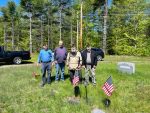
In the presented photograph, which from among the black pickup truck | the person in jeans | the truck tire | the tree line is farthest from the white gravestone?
the tree line

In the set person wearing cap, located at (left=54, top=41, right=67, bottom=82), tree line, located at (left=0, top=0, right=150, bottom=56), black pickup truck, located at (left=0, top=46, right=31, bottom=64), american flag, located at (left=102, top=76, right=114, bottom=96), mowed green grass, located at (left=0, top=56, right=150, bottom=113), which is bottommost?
mowed green grass, located at (left=0, top=56, right=150, bottom=113)

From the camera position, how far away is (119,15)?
2383 inches

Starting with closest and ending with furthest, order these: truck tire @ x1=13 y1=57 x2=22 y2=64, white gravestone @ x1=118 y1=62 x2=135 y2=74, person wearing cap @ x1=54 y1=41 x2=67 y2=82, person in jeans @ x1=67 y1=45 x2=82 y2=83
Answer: person in jeans @ x1=67 y1=45 x2=82 y2=83
person wearing cap @ x1=54 y1=41 x2=67 y2=82
white gravestone @ x1=118 y1=62 x2=135 y2=74
truck tire @ x1=13 y1=57 x2=22 y2=64

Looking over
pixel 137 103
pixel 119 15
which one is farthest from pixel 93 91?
pixel 119 15

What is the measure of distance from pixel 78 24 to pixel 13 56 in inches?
1319

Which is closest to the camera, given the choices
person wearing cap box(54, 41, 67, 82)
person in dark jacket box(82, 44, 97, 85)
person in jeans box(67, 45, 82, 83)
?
person in jeans box(67, 45, 82, 83)

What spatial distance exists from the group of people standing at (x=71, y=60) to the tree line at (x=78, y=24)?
35.3 m

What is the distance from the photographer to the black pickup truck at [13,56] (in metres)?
31.9

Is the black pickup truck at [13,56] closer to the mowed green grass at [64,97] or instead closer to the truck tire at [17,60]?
the truck tire at [17,60]

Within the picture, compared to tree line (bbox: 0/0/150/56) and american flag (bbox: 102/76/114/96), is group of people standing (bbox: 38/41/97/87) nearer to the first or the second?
american flag (bbox: 102/76/114/96)

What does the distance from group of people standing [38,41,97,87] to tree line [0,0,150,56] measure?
35.3m

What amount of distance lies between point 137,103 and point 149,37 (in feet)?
157

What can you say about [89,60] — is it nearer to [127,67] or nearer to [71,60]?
[71,60]

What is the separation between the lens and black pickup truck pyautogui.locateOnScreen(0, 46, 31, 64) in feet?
105
